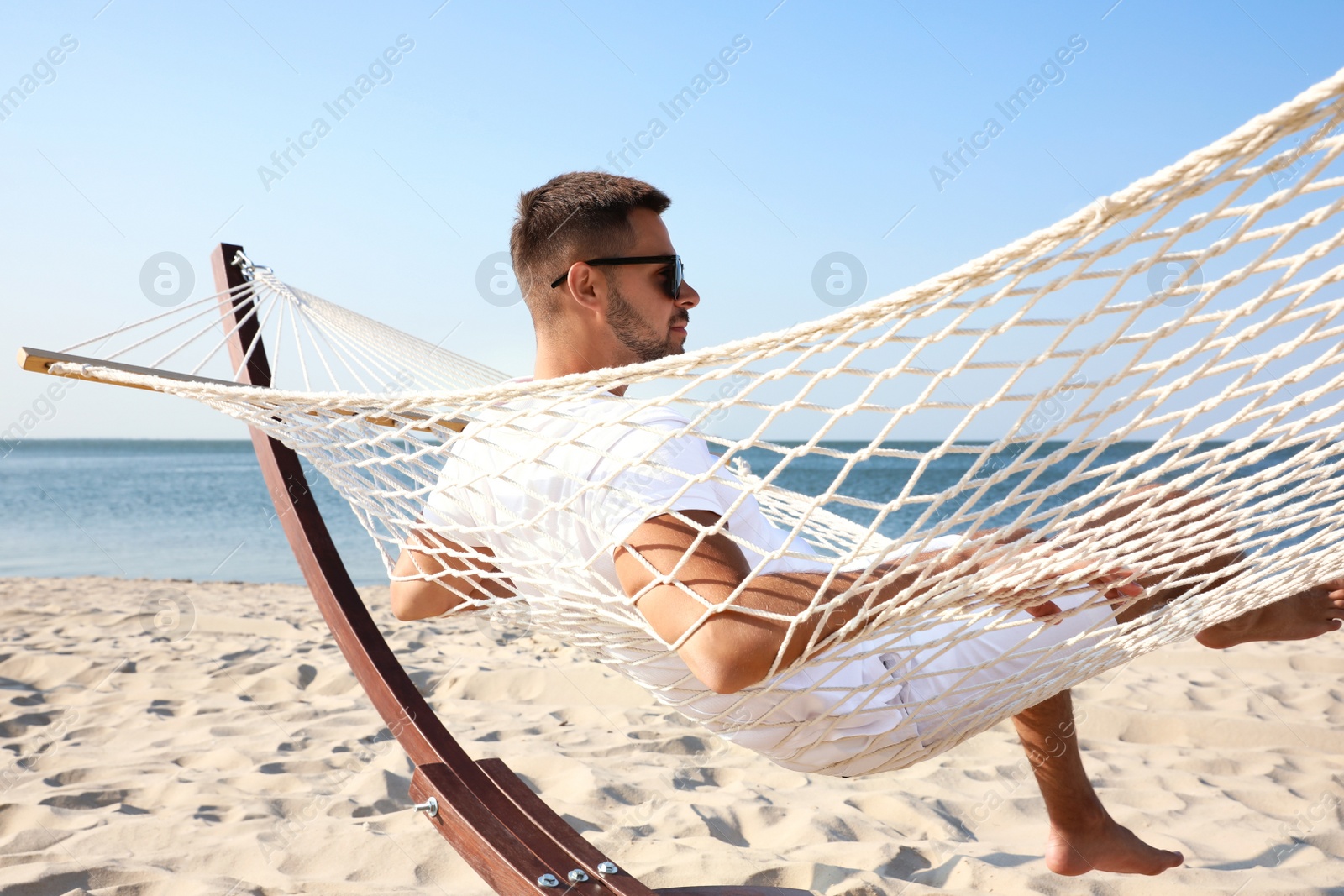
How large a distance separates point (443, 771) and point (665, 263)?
794mm

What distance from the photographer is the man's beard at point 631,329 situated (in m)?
1.29

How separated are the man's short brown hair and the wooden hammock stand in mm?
558

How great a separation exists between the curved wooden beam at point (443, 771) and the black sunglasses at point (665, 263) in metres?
0.62

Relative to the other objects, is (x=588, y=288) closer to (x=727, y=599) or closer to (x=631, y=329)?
(x=631, y=329)

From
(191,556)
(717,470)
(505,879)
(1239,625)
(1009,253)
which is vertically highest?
(1009,253)

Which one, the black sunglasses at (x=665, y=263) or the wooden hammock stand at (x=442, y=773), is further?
the black sunglasses at (x=665, y=263)

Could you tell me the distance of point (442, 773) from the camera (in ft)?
4.00

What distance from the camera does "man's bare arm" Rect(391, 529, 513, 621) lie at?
134 cm

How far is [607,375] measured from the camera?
3.03 ft

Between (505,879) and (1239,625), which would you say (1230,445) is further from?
(505,879)

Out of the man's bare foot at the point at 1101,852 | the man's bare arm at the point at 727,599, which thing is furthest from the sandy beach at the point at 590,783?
the man's bare arm at the point at 727,599

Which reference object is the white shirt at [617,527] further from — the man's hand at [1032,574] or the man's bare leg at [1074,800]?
the man's bare leg at [1074,800]

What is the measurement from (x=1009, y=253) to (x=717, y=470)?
34cm

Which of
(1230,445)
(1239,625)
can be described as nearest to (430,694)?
(1239,625)
